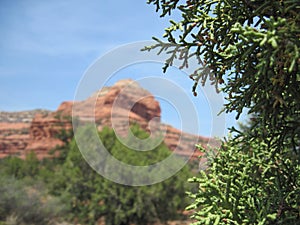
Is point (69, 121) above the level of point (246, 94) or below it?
above

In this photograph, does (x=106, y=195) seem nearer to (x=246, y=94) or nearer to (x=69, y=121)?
(x=246, y=94)

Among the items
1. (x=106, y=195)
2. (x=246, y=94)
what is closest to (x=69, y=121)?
(x=106, y=195)

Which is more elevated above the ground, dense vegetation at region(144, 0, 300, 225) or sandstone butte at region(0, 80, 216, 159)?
→ sandstone butte at region(0, 80, 216, 159)

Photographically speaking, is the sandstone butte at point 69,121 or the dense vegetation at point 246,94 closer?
the dense vegetation at point 246,94

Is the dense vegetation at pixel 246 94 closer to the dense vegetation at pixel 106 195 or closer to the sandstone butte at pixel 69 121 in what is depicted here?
the dense vegetation at pixel 106 195

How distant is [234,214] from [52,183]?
3450cm

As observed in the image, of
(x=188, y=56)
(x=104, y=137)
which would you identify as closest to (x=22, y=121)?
(x=104, y=137)

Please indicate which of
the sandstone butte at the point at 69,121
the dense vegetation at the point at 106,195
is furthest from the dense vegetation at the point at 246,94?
the sandstone butte at the point at 69,121

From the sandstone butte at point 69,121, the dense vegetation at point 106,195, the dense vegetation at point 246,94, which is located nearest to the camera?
the dense vegetation at point 246,94

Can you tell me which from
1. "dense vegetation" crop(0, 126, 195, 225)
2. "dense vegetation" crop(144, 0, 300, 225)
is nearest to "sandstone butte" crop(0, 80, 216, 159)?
"dense vegetation" crop(0, 126, 195, 225)

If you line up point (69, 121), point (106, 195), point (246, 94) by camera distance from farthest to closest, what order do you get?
point (69, 121)
point (106, 195)
point (246, 94)

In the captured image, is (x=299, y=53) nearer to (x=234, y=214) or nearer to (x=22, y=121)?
(x=234, y=214)

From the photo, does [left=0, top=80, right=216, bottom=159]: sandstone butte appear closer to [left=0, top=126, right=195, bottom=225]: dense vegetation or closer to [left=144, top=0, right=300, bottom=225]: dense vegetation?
[left=0, top=126, right=195, bottom=225]: dense vegetation

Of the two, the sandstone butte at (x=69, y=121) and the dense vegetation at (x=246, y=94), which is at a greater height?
the sandstone butte at (x=69, y=121)
